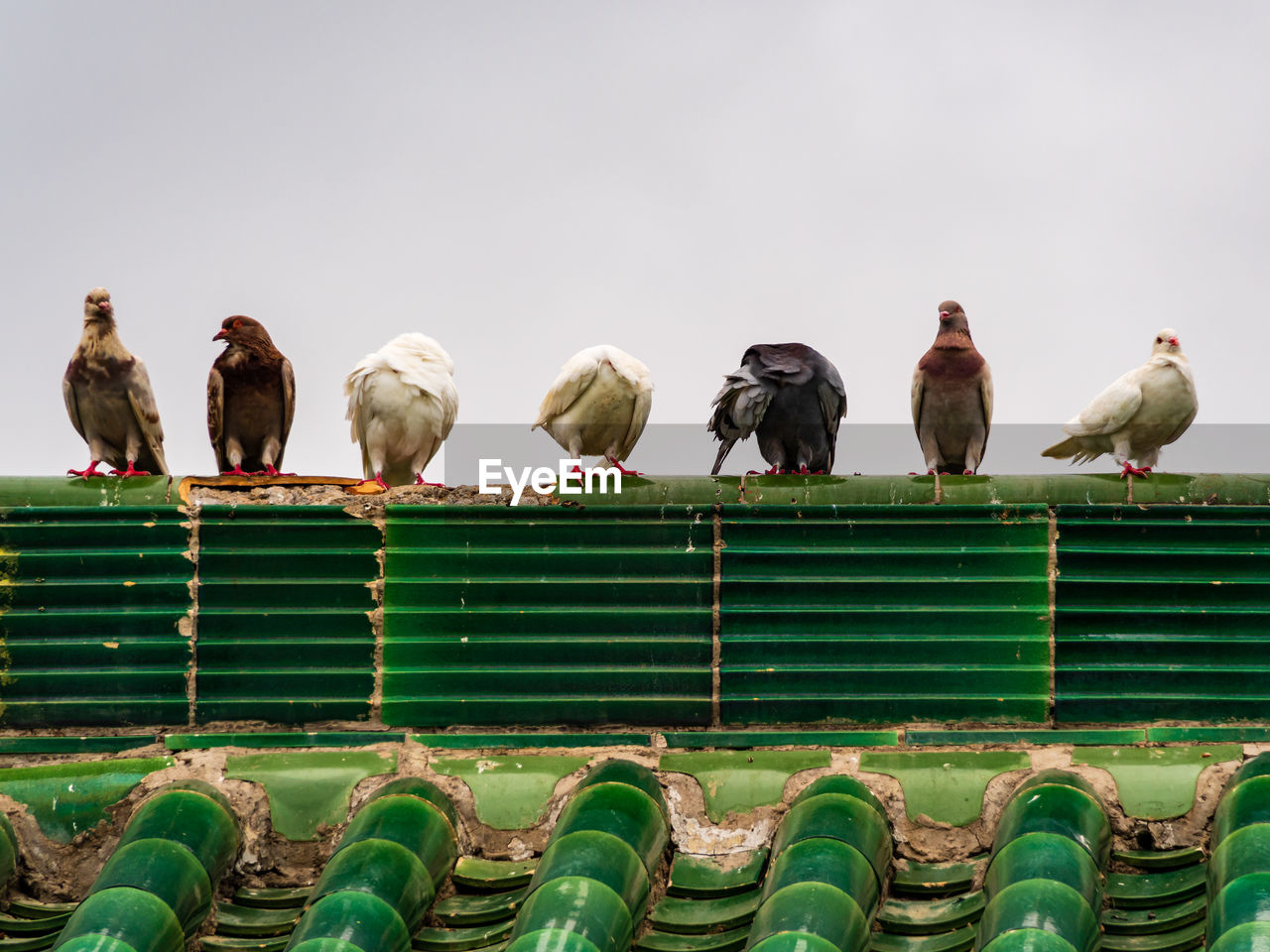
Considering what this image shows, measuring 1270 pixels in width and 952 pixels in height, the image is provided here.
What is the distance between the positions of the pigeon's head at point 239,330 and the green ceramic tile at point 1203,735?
14.3 ft

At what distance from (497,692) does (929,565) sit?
1.47m

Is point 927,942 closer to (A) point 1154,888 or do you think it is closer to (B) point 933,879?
(B) point 933,879

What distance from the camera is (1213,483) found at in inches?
178

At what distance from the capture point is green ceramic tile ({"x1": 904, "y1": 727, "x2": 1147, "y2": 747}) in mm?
4348

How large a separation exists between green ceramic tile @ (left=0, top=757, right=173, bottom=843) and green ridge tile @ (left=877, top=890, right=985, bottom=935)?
225 cm

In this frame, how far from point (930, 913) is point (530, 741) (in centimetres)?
137

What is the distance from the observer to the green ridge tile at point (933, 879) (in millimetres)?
3779

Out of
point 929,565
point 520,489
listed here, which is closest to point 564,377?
point 520,489

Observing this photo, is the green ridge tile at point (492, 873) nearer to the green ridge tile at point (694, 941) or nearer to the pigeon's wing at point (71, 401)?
the green ridge tile at point (694, 941)

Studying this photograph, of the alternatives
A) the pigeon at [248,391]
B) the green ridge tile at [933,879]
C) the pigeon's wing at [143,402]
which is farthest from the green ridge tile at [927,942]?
the pigeon's wing at [143,402]

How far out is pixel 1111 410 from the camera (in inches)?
239

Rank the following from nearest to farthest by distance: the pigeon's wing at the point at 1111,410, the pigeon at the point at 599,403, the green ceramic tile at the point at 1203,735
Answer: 1. the green ceramic tile at the point at 1203,735
2. the pigeon's wing at the point at 1111,410
3. the pigeon at the point at 599,403

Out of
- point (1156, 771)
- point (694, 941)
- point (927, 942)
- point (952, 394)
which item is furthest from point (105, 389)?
point (1156, 771)

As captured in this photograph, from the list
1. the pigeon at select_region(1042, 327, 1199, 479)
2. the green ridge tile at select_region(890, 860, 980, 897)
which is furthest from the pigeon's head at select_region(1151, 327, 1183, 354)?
the green ridge tile at select_region(890, 860, 980, 897)
